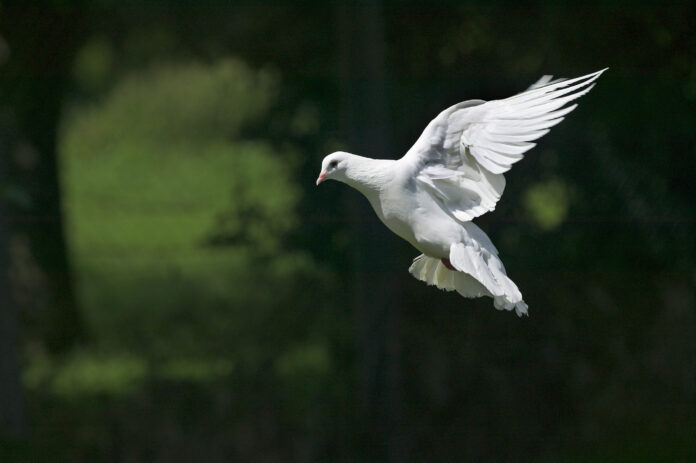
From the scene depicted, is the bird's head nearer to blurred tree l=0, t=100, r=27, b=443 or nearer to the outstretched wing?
the outstretched wing

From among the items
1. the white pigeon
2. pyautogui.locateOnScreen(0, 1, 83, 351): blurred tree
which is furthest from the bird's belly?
pyautogui.locateOnScreen(0, 1, 83, 351): blurred tree

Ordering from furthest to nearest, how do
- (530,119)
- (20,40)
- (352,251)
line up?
(20,40) → (352,251) → (530,119)

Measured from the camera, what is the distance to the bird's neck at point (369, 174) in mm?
1243

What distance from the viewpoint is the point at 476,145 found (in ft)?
4.03

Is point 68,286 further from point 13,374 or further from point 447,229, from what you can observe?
point 447,229

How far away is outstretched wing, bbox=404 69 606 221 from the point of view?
1.21m

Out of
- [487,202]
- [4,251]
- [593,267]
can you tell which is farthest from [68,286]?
[487,202]

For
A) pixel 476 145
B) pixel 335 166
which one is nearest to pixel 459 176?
pixel 476 145

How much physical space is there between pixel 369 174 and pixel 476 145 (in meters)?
0.14

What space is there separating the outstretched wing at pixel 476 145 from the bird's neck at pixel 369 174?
41 mm

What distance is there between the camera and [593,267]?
2740mm

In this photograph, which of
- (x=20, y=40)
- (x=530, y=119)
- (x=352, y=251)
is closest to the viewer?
(x=530, y=119)

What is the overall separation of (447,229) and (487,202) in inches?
2.5

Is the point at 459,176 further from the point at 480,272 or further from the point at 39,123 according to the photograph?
the point at 39,123
